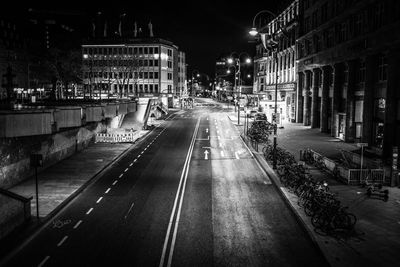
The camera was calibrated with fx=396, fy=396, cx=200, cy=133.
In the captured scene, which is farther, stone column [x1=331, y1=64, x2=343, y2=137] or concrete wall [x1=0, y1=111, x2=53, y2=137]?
stone column [x1=331, y1=64, x2=343, y2=137]

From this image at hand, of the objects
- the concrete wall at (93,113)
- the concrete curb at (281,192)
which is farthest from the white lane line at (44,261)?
the concrete wall at (93,113)

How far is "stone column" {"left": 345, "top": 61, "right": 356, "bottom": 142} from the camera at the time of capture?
43656 millimetres

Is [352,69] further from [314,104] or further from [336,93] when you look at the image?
[314,104]

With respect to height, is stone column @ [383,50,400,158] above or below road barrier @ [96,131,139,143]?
above

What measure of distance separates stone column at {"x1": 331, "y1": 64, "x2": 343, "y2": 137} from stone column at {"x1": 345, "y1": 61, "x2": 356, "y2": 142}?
12.2 ft

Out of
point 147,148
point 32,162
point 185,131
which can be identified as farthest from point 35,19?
point 32,162

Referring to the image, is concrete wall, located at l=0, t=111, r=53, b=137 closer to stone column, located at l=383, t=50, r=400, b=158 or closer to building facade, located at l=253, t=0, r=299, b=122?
stone column, located at l=383, t=50, r=400, b=158

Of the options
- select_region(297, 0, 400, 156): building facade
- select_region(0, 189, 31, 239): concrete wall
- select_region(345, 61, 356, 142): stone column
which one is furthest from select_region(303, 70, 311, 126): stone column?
select_region(0, 189, 31, 239): concrete wall

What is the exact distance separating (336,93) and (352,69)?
229 inches

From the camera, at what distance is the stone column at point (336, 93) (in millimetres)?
48000

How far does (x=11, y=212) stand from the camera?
1666 centimetres

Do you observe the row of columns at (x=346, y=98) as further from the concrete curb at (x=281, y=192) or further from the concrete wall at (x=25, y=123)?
the concrete wall at (x=25, y=123)

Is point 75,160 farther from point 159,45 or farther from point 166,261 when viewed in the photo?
point 159,45

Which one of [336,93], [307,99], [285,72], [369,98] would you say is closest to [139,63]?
[285,72]
